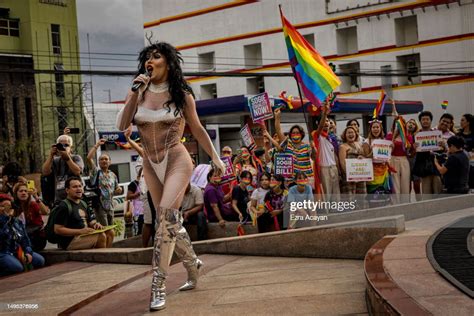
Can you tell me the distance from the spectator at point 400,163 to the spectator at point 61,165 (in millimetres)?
5294

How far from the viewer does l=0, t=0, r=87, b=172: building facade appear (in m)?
21.2

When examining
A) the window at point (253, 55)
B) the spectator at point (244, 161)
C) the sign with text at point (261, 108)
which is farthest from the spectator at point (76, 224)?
the window at point (253, 55)

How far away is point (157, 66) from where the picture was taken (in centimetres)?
692

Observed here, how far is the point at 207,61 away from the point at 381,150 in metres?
39.5

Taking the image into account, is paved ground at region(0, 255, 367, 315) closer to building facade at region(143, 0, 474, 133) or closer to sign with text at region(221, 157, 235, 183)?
sign with text at region(221, 157, 235, 183)

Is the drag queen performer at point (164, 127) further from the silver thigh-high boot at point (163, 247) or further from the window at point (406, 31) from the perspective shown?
the window at point (406, 31)

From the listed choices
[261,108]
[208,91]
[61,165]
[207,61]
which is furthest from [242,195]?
[208,91]

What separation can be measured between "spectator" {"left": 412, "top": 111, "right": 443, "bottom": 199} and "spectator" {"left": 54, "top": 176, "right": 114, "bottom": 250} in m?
5.57

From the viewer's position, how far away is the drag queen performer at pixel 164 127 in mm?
6742

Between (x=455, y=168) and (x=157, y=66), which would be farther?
(x=455, y=168)

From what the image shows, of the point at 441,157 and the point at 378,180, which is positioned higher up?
the point at 441,157

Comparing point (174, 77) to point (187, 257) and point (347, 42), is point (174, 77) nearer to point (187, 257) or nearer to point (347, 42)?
point (187, 257)

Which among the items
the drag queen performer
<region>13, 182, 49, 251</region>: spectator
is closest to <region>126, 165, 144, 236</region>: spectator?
<region>13, 182, 49, 251</region>: spectator

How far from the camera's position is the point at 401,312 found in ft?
15.5
